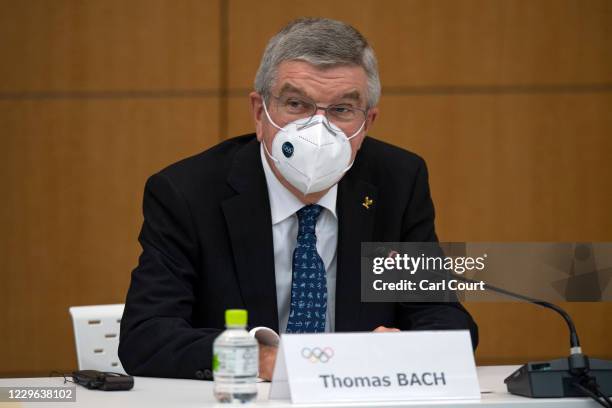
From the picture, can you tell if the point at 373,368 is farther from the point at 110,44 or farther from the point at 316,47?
the point at 110,44

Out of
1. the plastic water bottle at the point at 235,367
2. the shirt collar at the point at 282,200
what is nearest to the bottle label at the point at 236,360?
the plastic water bottle at the point at 235,367

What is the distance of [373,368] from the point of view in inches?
62.4

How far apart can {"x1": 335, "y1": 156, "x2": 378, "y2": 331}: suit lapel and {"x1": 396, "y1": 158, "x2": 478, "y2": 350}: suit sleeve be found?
126 mm

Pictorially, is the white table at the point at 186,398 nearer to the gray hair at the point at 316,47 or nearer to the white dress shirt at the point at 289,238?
the white dress shirt at the point at 289,238

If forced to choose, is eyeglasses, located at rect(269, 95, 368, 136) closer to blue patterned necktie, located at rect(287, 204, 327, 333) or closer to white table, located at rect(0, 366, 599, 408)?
blue patterned necktie, located at rect(287, 204, 327, 333)

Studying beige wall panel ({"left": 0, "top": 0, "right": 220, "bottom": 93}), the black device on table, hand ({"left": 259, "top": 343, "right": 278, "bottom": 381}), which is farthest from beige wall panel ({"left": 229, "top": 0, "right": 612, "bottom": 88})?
the black device on table

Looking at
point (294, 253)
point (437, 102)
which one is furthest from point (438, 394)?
point (437, 102)

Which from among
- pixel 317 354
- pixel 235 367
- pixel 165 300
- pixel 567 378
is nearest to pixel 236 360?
pixel 235 367

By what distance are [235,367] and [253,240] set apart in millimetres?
966

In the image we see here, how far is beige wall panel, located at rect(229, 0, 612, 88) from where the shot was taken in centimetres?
410

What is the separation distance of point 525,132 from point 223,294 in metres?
2.13

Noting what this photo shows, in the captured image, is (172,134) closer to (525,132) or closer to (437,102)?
(437,102)

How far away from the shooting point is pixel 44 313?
4.20 meters

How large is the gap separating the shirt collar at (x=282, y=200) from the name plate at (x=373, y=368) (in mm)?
905
